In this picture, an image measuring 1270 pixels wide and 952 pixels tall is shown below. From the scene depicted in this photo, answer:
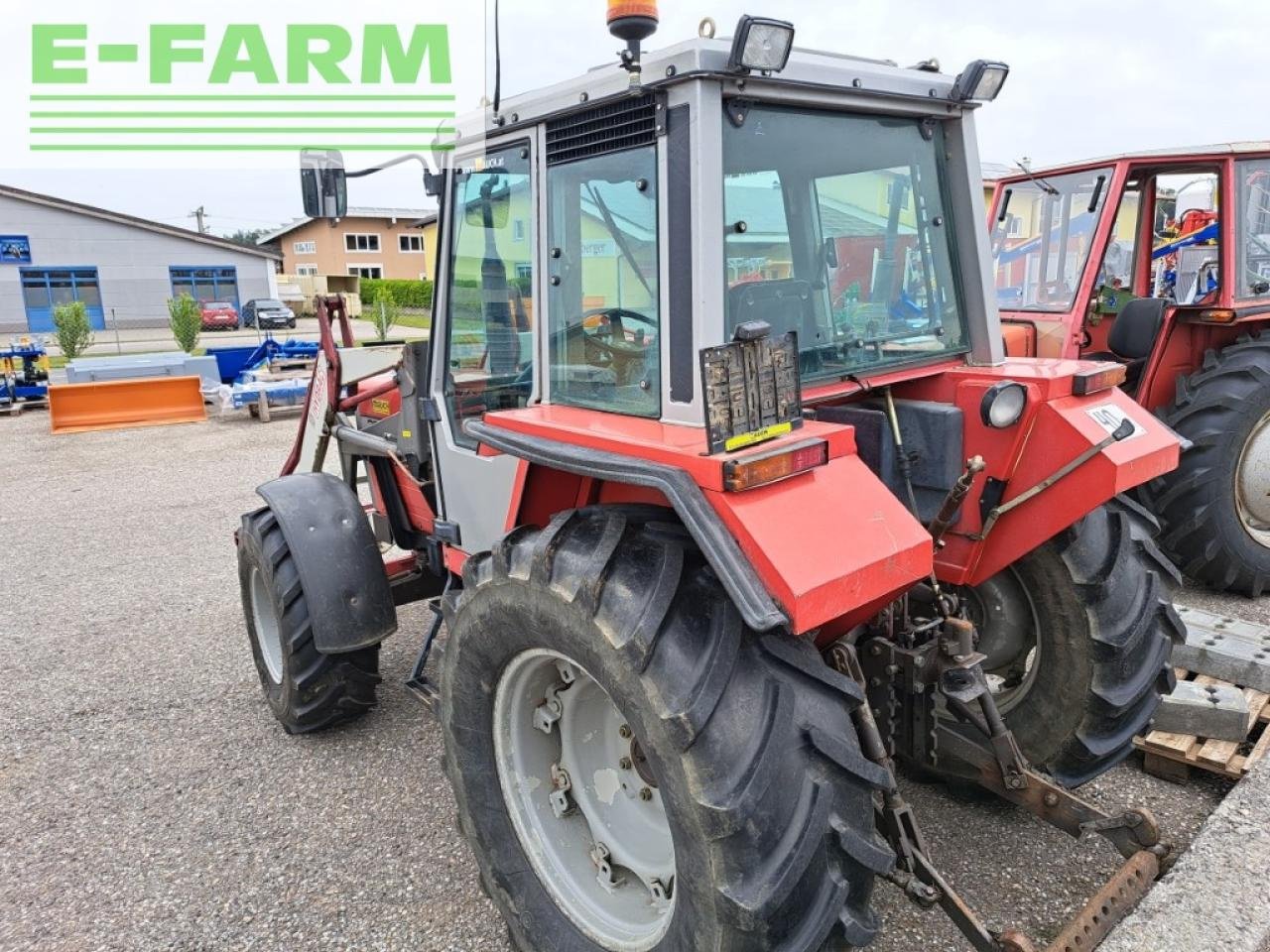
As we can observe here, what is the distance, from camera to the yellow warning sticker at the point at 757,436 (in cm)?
177

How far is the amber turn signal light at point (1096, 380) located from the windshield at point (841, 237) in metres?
0.36

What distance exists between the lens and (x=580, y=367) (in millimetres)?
2385

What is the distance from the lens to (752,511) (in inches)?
67.7

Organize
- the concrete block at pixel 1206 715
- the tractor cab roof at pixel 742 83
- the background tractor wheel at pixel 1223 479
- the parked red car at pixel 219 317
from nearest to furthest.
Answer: the tractor cab roof at pixel 742 83 → the concrete block at pixel 1206 715 → the background tractor wheel at pixel 1223 479 → the parked red car at pixel 219 317

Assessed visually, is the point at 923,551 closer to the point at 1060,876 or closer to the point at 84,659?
the point at 1060,876

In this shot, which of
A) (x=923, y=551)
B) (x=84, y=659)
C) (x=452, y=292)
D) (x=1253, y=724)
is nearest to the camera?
(x=923, y=551)

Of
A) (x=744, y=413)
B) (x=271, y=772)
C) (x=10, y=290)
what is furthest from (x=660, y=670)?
(x=10, y=290)

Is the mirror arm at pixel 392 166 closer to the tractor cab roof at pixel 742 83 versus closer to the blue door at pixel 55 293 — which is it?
the tractor cab roof at pixel 742 83

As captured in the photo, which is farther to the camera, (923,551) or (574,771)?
(574,771)

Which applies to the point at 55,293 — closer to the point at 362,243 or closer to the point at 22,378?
the point at 362,243

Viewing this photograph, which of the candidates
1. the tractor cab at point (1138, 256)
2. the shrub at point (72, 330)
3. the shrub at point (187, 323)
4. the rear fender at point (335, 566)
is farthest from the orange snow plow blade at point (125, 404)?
the tractor cab at point (1138, 256)

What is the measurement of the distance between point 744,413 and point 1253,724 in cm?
270

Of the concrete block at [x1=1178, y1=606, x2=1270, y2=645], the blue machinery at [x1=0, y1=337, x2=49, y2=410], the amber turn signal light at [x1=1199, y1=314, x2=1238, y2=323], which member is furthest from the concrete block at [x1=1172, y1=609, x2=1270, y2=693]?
the blue machinery at [x1=0, y1=337, x2=49, y2=410]

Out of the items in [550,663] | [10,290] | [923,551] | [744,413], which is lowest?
[550,663]
